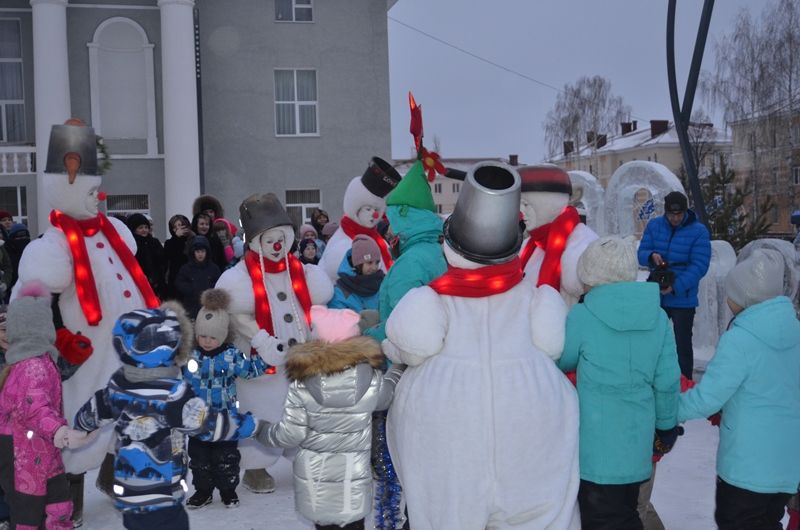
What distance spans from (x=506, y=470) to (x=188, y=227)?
651 centimetres

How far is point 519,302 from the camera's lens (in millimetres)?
3416

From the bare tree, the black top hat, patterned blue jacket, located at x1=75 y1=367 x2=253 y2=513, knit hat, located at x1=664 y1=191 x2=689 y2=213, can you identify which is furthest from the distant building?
patterned blue jacket, located at x1=75 y1=367 x2=253 y2=513

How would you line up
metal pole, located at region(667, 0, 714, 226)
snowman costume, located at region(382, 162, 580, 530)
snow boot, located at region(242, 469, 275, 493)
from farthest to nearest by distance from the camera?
Result: metal pole, located at region(667, 0, 714, 226)
snow boot, located at region(242, 469, 275, 493)
snowman costume, located at region(382, 162, 580, 530)

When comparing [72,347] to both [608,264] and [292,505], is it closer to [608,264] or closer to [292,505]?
[292,505]

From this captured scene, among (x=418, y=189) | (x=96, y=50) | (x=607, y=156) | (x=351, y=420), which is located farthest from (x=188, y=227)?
(x=607, y=156)

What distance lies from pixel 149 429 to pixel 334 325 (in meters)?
0.89

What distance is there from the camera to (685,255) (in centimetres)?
756

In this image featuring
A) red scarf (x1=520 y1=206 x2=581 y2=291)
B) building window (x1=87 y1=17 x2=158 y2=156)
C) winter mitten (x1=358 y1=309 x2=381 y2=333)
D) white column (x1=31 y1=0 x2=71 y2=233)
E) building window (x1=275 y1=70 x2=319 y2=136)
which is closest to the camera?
red scarf (x1=520 y1=206 x2=581 y2=291)

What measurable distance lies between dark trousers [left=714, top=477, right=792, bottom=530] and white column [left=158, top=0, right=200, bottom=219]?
52.5ft

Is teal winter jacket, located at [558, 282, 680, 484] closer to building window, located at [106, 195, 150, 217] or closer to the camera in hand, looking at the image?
the camera in hand

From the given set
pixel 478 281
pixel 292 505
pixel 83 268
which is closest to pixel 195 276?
pixel 83 268

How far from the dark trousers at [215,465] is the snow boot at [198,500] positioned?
36 millimetres

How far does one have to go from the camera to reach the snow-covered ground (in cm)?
515

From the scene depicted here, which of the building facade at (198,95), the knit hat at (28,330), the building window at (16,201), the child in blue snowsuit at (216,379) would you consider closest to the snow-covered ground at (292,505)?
the child in blue snowsuit at (216,379)
